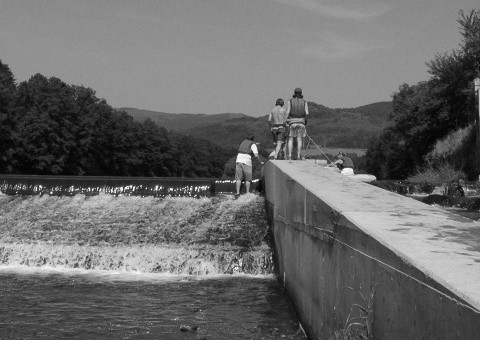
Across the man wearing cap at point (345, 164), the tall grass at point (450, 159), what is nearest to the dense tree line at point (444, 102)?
the tall grass at point (450, 159)

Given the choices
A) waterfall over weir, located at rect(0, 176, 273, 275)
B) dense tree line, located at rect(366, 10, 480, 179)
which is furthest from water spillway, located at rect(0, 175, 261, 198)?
dense tree line, located at rect(366, 10, 480, 179)

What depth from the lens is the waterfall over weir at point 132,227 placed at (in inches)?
552

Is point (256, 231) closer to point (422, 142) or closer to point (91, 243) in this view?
point (91, 243)

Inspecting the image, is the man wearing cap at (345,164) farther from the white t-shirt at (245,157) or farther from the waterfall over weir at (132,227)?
the waterfall over weir at (132,227)

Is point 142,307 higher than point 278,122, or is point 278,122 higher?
point 278,122

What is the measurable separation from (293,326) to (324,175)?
2384 millimetres

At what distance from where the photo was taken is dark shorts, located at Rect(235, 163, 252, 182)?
17.0 m

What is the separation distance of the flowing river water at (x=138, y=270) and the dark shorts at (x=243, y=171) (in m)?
0.64

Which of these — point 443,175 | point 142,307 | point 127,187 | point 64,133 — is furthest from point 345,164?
point 64,133

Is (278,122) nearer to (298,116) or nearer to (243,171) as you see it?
(298,116)

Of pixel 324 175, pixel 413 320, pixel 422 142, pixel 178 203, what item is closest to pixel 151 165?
pixel 422 142

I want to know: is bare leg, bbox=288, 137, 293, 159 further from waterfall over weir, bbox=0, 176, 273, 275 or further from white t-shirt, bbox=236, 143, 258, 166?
waterfall over weir, bbox=0, 176, 273, 275

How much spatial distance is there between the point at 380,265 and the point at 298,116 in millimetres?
11853

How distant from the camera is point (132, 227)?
16.0 meters
